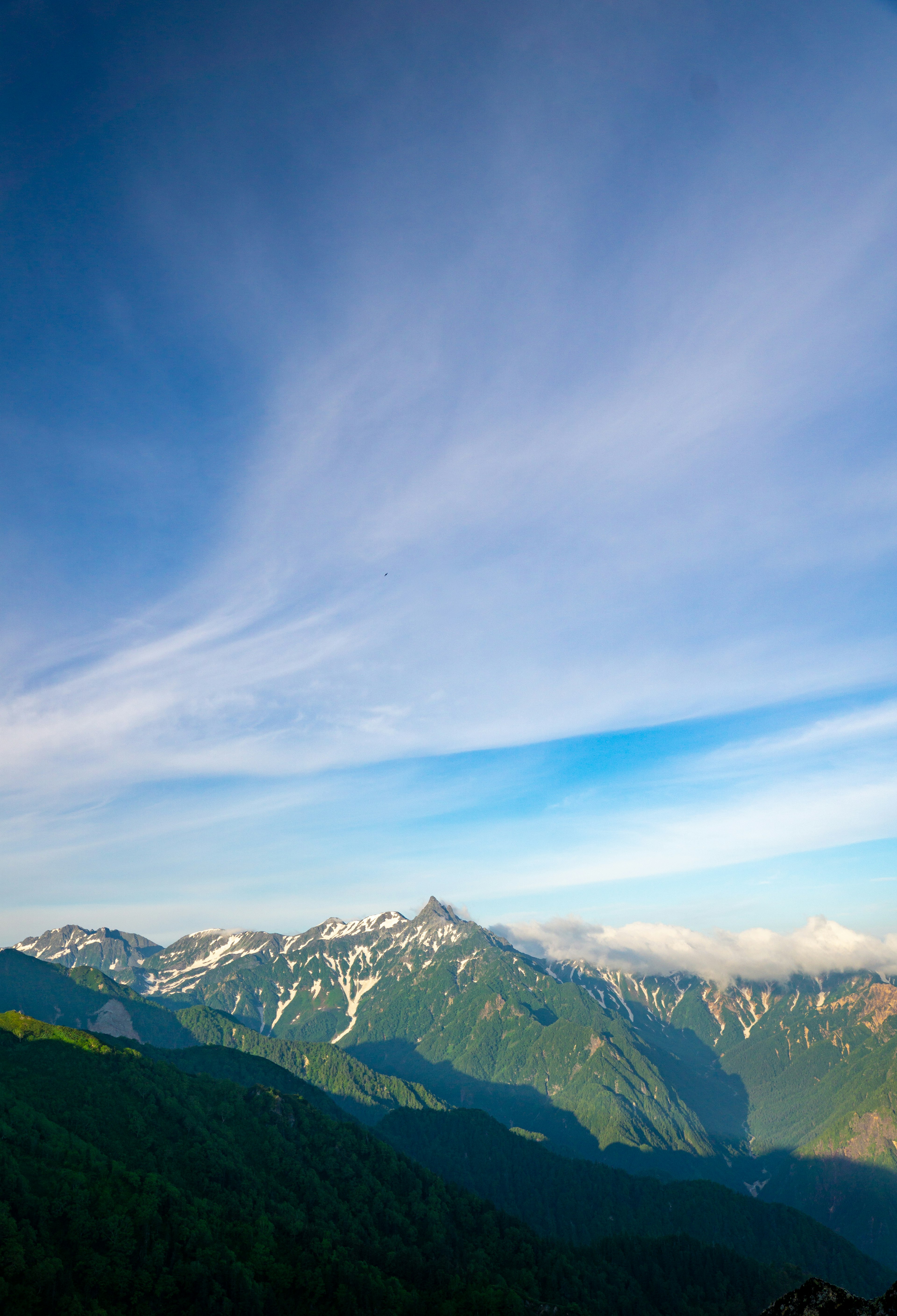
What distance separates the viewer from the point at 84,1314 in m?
113

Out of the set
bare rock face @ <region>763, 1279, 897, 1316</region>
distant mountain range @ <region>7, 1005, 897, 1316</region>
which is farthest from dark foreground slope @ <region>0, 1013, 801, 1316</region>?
bare rock face @ <region>763, 1279, 897, 1316</region>

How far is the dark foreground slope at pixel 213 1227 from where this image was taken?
126 metres

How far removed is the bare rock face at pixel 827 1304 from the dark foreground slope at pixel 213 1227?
470ft

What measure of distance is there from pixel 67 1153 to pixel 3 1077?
35.1 metres

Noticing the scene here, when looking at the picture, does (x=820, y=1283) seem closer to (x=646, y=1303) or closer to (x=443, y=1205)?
(x=443, y=1205)

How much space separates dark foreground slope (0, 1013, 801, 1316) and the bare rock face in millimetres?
143199

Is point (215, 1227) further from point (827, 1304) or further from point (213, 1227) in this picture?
point (827, 1304)

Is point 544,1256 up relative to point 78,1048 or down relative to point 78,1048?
down

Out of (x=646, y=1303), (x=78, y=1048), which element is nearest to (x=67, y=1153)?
(x=78, y=1048)

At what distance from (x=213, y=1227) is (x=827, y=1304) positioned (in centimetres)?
17089

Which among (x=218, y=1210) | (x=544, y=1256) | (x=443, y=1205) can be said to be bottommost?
(x=544, y=1256)

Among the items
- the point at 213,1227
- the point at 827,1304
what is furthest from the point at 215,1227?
the point at 827,1304

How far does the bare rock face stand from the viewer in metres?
19.1

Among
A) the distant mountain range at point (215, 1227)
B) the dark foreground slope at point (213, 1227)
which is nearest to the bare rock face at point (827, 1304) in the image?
the distant mountain range at point (215, 1227)
